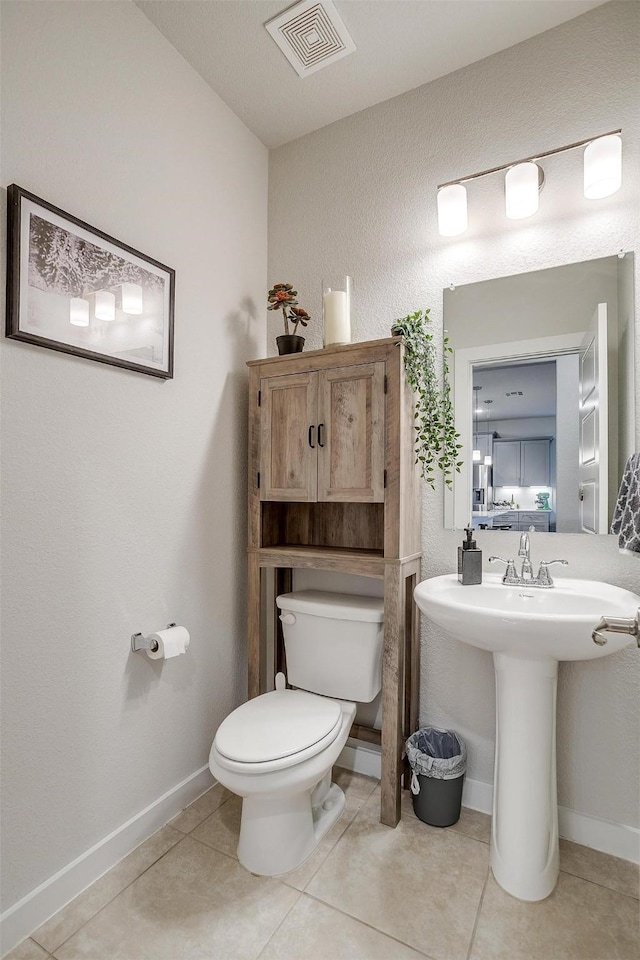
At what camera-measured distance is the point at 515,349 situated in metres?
1.79

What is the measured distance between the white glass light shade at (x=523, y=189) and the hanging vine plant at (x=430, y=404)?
1.46 feet

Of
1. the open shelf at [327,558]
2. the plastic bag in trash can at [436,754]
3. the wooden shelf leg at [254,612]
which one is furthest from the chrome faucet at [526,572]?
the wooden shelf leg at [254,612]

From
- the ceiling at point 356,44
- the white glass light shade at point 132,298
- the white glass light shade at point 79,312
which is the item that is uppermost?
the ceiling at point 356,44

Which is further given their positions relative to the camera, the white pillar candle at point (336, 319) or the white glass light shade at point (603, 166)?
the white pillar candle at point (336, 319)

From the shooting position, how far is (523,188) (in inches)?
66.7

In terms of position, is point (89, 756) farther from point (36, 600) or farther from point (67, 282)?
point (67, 282)

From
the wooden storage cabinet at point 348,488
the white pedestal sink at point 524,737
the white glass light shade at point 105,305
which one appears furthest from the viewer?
the wooden storage cabinet at point 348,488

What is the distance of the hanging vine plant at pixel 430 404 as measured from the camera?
180cm

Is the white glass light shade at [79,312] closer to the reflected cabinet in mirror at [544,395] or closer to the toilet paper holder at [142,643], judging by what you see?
the toilet paper holder at [142,643]

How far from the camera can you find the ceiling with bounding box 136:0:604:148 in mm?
1648

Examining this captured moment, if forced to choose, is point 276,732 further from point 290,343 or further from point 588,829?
point 290,343

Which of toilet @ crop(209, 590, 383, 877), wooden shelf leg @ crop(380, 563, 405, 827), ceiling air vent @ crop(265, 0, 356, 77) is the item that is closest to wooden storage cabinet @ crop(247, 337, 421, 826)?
wooden shelf leg @ crop(380, 563, 405, 827)

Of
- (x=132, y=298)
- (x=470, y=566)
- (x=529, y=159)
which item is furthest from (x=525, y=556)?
(x=132, y=298)

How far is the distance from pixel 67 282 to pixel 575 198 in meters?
1.64
